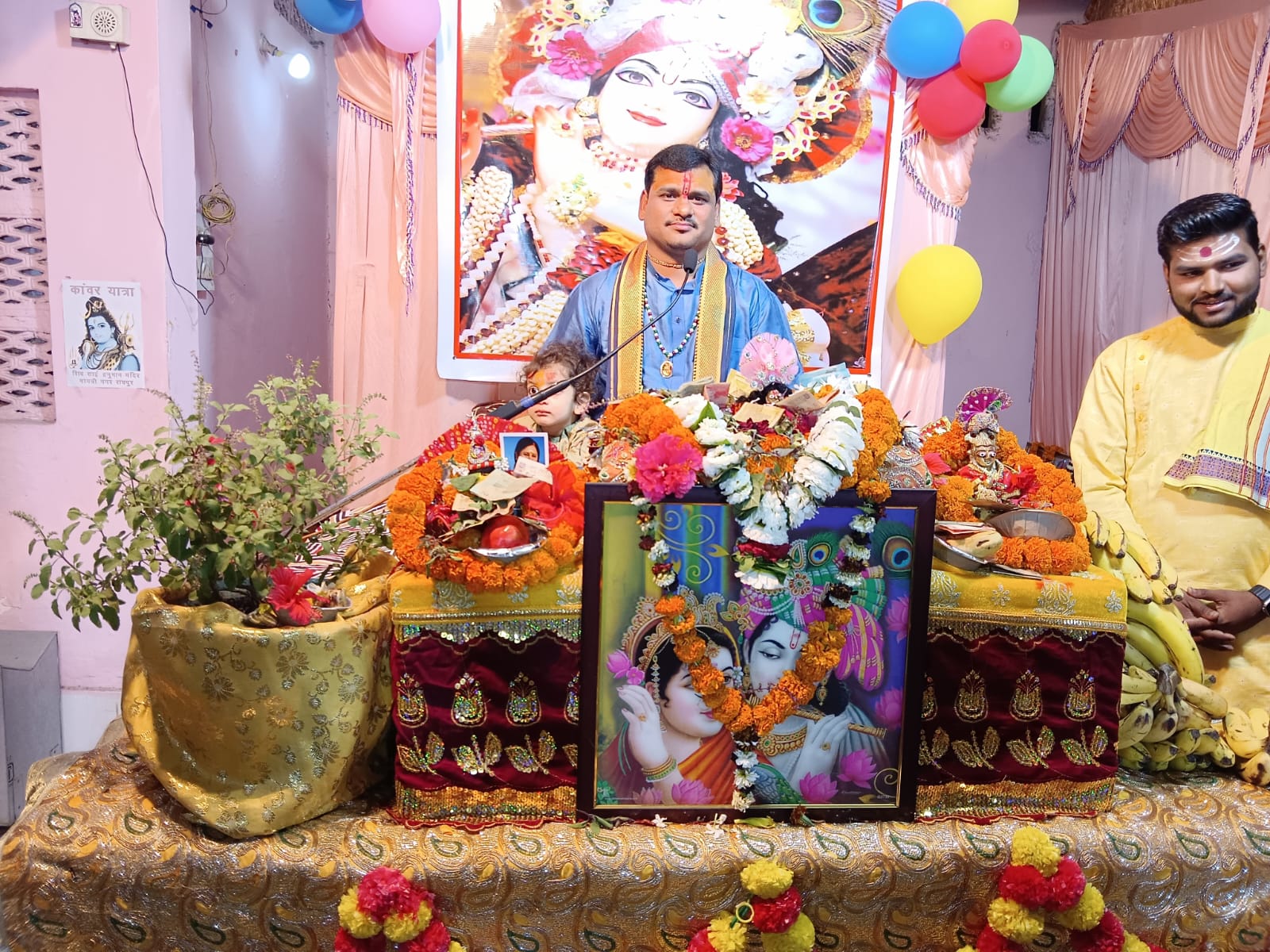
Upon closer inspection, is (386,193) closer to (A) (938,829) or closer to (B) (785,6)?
(B) (785,6)

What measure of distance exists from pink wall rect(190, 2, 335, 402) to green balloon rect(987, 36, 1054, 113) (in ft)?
12.1

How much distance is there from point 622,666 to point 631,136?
275 centimetres

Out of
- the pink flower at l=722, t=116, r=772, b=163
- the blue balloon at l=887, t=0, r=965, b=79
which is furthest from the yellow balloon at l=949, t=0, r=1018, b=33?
the pink flower at l=722, t=116, r=772, b=163

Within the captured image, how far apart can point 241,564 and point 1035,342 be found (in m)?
5.52

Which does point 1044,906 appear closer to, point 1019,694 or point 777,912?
point 1019,694

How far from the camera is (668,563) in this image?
2.32 metres

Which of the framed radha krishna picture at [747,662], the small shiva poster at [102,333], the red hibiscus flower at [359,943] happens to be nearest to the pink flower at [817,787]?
the framed radha krishna picture at [747,662]

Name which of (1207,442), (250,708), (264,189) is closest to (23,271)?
(264,189)

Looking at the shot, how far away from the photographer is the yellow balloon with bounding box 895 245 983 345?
4.13 meters

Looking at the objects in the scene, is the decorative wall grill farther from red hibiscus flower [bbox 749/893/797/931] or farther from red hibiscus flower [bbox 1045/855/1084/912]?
red hibiscus flower [bbox 1045/855/1084/912]

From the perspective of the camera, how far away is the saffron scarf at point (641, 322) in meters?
4.14

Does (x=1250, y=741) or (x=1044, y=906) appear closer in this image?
(x=1044, y=906)

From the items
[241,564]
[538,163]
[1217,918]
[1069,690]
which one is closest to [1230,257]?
[1069,690]

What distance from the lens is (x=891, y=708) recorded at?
96.5 inches
